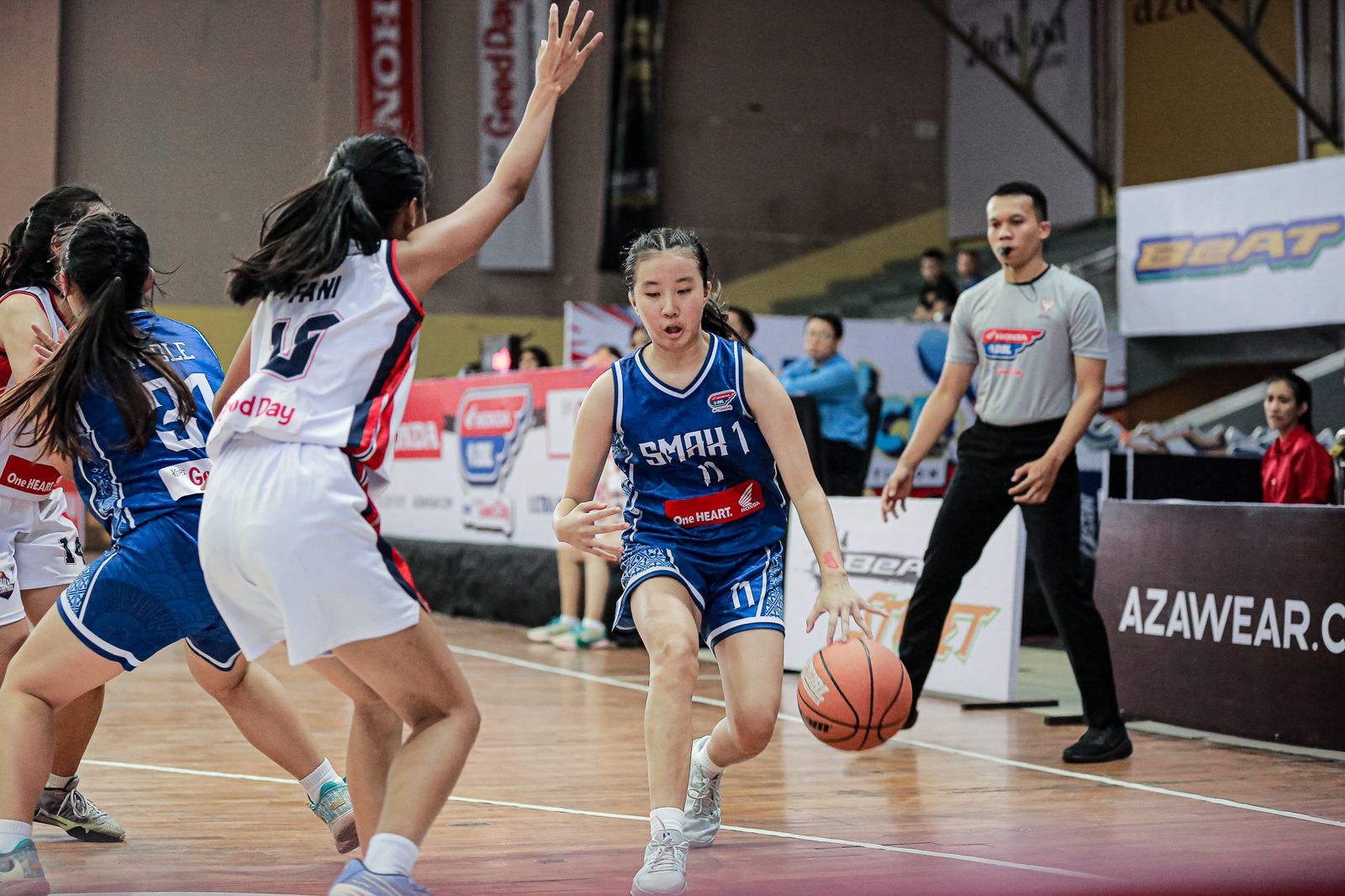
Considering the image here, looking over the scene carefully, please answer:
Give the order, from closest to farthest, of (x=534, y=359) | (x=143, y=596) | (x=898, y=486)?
(x=143, y=596) < (x=898, y=486) < (x=534, y=359)

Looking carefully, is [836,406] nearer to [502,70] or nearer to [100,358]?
[100,358]

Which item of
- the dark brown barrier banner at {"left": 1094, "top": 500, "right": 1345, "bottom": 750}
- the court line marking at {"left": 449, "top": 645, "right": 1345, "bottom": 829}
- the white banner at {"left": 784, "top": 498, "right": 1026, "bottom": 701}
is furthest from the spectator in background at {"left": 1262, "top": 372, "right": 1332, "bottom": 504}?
the court line marking at {"left": 449, "top": 645, "right": 1345, "bottom": 829}

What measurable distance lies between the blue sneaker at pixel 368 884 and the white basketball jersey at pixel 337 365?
0.72 meters

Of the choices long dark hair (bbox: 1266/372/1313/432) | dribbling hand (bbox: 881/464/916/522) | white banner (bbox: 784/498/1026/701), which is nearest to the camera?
dribbling hand (bbox: 881/464/916/522)

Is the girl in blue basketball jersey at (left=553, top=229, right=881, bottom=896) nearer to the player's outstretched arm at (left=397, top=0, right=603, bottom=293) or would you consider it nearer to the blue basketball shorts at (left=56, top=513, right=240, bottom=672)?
the player's outstretched arm at (left=397, top=0, right=603, bottom=293)

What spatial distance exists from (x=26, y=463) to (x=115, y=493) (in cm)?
79

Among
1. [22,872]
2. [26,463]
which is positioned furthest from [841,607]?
[26,463]

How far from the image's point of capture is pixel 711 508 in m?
3.91

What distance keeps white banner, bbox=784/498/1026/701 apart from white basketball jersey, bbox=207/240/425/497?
3997 mm

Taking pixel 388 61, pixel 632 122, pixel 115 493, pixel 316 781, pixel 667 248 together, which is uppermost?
pixel 388 61

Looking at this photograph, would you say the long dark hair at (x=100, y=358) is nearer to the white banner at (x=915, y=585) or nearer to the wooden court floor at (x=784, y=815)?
the wooden court floor at (x=784, y=815)

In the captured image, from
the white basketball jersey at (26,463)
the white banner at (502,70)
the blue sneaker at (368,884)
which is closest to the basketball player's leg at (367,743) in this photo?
the blue sneaker at (368,884)

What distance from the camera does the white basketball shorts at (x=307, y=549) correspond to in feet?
9.02

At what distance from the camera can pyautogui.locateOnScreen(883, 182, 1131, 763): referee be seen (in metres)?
5.50
